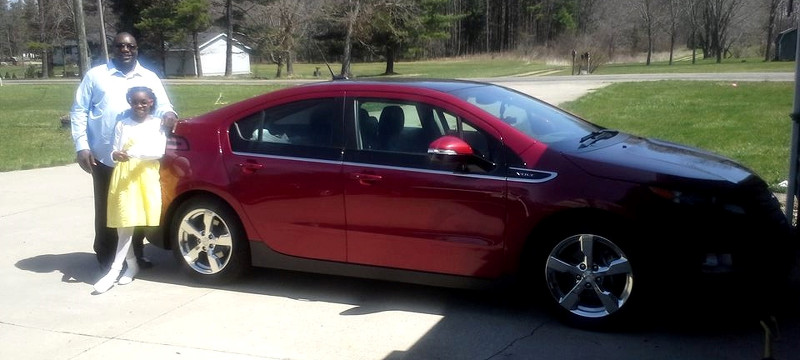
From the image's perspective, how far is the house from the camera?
72.9 m

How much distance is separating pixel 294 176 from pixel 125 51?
5.56 feet

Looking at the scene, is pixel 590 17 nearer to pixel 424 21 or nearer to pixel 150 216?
pixel 424 21

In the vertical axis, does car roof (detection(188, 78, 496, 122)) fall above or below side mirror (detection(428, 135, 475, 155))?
above

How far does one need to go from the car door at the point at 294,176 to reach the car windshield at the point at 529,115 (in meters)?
0.98

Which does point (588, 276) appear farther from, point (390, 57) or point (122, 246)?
point (390, 57)

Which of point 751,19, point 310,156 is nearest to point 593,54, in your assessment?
point 751,19

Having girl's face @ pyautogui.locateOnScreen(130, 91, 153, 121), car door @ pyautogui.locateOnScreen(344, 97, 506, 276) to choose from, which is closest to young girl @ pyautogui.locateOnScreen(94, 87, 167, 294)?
girl's face @ pyautogui.locateOnScreen(130, 91, 153, 121)

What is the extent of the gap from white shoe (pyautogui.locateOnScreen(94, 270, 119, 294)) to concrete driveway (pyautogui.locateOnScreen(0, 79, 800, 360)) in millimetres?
56

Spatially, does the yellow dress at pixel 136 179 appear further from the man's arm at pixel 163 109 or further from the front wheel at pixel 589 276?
the front wheel at pixel 589 276

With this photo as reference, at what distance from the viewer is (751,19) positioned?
68.9m

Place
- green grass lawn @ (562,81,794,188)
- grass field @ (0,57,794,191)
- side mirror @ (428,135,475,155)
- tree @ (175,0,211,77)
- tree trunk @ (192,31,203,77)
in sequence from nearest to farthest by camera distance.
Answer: side mirror @ (428,135,475,155) → green grass lawn @ (562,81,794,188) → grass field @ (0,57,794,191) → tree @ (175,0,211,77) → tree trunk @ (192,31,203,77)

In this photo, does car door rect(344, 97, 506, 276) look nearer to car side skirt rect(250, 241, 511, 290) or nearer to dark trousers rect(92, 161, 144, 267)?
car side skirt rect(250, 241, 511, 290)

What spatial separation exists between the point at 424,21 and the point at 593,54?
65.7 feet

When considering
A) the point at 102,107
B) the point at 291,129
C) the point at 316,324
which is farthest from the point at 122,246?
the point at 316,324
